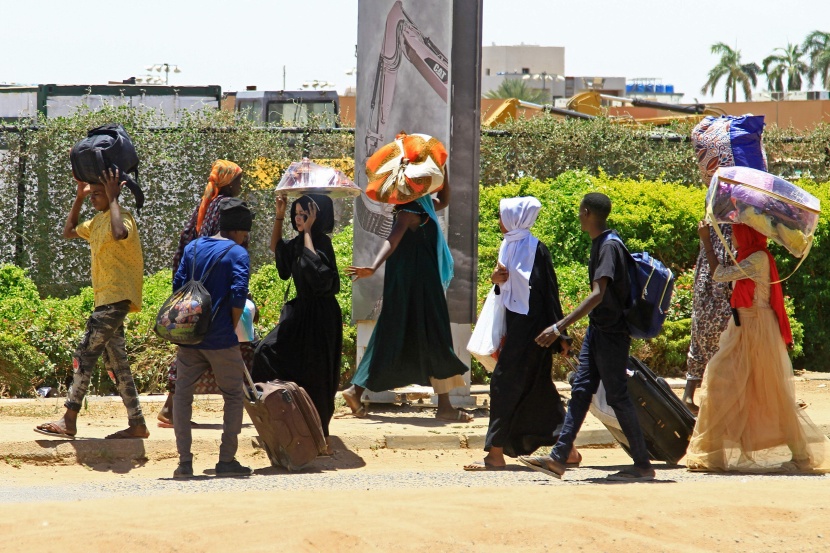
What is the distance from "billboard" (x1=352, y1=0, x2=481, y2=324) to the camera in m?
8.91

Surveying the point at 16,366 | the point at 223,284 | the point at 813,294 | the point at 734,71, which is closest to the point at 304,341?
the point at 223,284

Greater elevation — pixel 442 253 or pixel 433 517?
pixel 442 253

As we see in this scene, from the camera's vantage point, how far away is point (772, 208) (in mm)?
6941

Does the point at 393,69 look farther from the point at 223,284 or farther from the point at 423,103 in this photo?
the point at 223,284

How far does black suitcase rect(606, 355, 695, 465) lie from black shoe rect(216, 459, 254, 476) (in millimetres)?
2271

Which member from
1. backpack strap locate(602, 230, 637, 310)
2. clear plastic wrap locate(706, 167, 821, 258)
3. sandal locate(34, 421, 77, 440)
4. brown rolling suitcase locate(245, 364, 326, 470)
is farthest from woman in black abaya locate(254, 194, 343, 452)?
clear plastic wrap locate(706, 167, 821, 258)

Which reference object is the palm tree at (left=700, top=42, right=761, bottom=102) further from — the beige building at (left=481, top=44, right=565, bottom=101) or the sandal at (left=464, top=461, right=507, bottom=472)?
the sandal at (left=464, top=461, right=507, bottom=472)

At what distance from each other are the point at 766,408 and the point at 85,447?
435cm

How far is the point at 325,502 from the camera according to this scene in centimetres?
554

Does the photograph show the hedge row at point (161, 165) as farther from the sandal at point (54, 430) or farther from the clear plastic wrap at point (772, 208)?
the clear plastic wrap at point (772, 208)

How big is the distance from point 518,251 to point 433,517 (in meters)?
2.33

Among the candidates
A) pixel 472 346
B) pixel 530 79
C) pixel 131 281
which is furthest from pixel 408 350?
pixel 530 79

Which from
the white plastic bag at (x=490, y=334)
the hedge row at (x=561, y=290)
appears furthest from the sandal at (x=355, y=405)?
the white plastic bag at (x=490, y=334)

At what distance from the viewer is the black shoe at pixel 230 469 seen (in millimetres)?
6941
